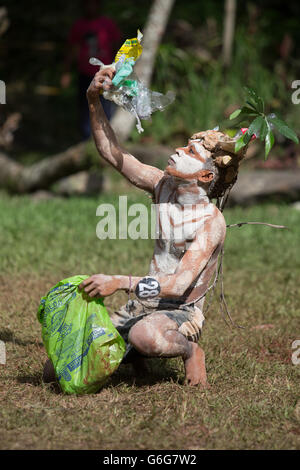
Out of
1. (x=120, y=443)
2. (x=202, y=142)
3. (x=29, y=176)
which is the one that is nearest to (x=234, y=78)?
(x=29, y=176)

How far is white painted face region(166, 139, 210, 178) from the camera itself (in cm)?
368

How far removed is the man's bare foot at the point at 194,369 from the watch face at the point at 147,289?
0.47 meters

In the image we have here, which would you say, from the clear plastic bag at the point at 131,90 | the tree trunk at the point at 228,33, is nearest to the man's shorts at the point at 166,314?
the clear plastic bag at the point at 131,90

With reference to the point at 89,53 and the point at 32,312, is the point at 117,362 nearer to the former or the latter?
the point at 32,312

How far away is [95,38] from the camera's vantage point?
9.49m

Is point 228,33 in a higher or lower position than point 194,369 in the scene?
higher

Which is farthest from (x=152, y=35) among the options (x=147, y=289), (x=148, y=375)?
(x=147, y=289)

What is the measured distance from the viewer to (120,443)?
9.98 ft

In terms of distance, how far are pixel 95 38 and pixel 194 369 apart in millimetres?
6605

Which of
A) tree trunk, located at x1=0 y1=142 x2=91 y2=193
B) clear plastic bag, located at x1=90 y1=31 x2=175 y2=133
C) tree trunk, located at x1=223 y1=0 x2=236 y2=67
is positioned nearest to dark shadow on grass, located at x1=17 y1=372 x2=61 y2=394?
clear plastic bag, located at x1=90 y1=31 x2=175 y2=133

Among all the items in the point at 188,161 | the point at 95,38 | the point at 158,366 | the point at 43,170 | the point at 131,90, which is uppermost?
the point at 95,38

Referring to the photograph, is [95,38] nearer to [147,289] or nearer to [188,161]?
[188,161]

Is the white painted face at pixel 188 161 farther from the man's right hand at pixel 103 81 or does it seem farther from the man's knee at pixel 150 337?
the man's knee at pixel 150 337

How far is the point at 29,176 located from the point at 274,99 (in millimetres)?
3647
